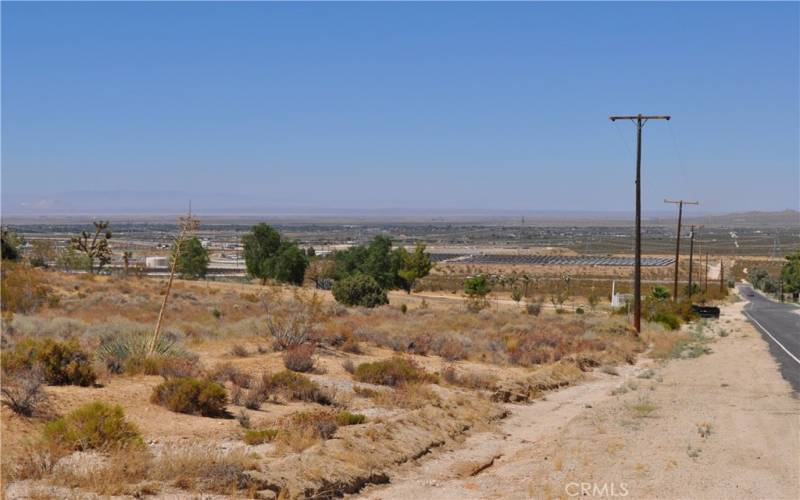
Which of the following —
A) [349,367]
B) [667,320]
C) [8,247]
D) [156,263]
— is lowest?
[156,263]

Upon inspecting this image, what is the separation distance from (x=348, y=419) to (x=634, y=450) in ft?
17.8

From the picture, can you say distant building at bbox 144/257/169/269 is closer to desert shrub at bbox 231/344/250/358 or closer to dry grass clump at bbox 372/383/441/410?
desert shrub at bbox 231/344/250/358

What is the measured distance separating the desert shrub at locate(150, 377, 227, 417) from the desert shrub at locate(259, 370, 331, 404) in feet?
7.42

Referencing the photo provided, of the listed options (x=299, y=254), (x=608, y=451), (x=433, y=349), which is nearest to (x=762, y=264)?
(x=299, y=254)

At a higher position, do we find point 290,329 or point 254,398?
point 290,329

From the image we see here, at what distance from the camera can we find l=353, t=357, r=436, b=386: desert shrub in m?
21.3

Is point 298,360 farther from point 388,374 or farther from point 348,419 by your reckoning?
point 348,419

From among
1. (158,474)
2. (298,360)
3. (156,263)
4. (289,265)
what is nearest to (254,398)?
(298,360)

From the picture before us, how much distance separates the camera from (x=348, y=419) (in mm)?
16266

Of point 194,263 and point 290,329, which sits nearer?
point 290,329

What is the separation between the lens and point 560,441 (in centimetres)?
1667

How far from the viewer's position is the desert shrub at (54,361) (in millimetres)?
16188

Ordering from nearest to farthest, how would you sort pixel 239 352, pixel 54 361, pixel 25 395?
1. pixel 25 395
2. pixel 54 361
3. pixel 239 352

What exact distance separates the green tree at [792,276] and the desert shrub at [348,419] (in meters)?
105
